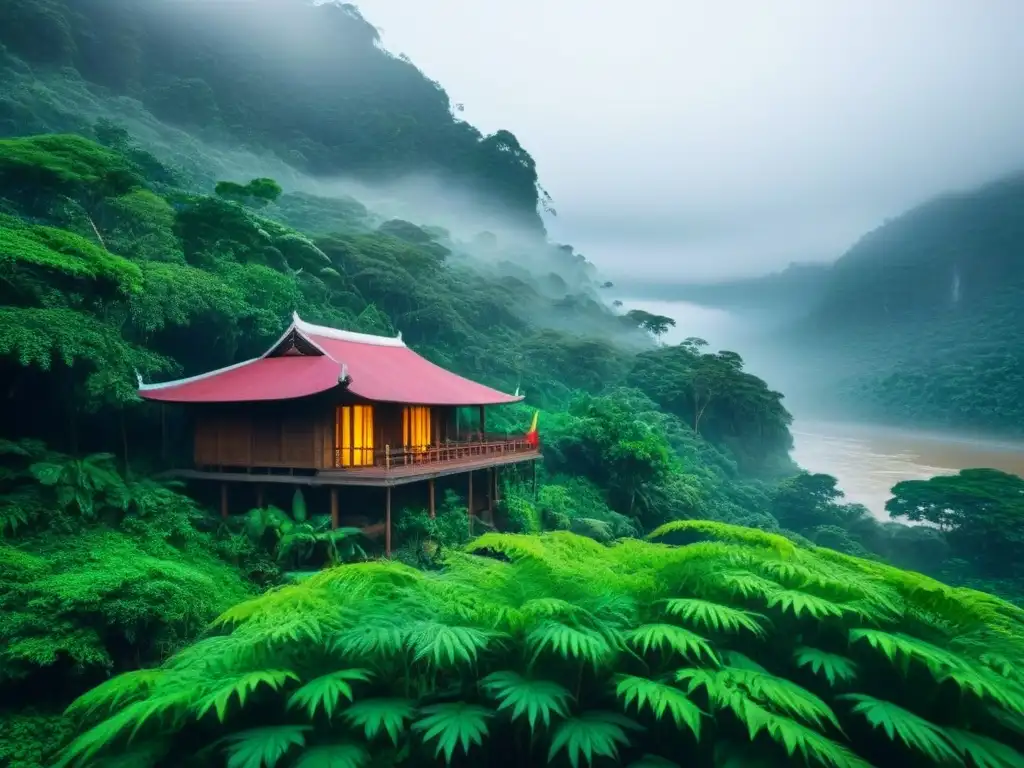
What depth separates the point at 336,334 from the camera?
52.8 feet

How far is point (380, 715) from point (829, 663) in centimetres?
228

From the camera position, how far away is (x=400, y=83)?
8025 centimetres

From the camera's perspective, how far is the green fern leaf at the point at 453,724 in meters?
2.91

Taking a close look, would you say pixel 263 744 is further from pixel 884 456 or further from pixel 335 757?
pixel 884 456

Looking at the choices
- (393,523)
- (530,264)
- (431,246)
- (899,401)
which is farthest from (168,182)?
(899,401)

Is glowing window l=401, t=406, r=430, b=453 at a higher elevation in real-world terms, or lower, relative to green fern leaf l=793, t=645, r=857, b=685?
higher

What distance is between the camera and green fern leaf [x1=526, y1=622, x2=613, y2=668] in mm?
3121

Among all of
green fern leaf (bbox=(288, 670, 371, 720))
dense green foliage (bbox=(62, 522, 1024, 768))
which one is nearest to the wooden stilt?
dense green foliage (bbox=(62, 522, 1024, 768))

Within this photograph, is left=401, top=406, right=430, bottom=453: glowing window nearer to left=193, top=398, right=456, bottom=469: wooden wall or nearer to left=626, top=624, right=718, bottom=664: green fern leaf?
left=193, top=398, right=456, bottom=469: wooden wall

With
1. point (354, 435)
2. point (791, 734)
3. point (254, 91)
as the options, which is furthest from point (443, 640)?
point (254, 91)

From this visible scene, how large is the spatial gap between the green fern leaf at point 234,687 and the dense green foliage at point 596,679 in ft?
0.04

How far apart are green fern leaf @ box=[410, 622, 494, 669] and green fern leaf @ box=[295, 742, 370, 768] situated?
47cm

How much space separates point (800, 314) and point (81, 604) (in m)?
99.9

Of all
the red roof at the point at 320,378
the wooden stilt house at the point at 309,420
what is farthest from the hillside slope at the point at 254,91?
the wooden stilt house at the point at 309,420
